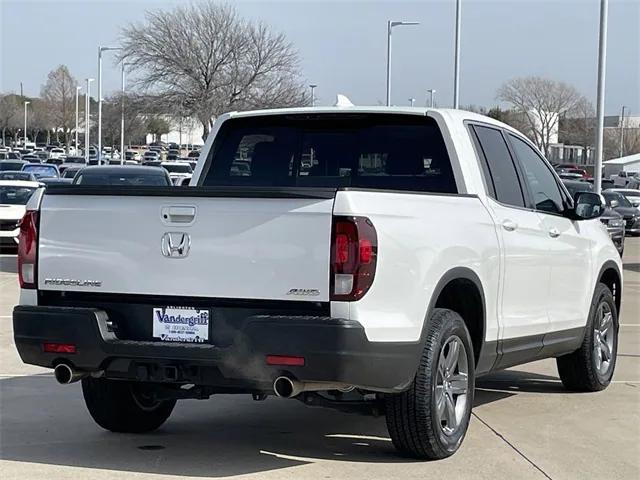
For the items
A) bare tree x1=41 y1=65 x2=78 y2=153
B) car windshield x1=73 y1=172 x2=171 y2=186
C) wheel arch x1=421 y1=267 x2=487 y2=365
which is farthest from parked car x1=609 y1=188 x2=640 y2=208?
bare tree x1=41 y1=65 x2=78 y2=153

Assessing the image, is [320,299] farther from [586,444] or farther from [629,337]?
[629,337]

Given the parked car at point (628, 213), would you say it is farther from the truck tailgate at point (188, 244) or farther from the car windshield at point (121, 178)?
the truck tailgate at point (188, 244)

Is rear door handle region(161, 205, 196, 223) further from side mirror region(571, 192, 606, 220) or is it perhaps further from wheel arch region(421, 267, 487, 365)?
side mirror region(571, 192, 606, 220)

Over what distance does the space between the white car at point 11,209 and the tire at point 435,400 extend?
15.6 m

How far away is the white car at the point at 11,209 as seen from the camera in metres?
21.4

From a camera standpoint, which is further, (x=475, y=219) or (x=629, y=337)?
(x=629, y=337)

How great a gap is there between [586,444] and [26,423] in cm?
378

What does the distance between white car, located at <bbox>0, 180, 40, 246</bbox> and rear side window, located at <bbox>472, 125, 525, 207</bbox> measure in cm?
1461

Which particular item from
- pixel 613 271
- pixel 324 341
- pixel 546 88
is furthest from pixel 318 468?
pixel 546 88

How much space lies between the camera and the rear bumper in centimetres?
560

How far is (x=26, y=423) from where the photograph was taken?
7.58 m

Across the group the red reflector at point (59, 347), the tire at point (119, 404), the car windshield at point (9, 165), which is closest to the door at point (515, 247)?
A: the tire at point (119, 404)

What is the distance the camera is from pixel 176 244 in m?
5.93

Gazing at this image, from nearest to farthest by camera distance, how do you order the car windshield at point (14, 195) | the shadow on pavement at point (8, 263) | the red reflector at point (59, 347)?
1. the red reflector at point (59, 347)
2. the shadow on pavement at point (8, 263)
3. the car windshield at point (14, 195)
